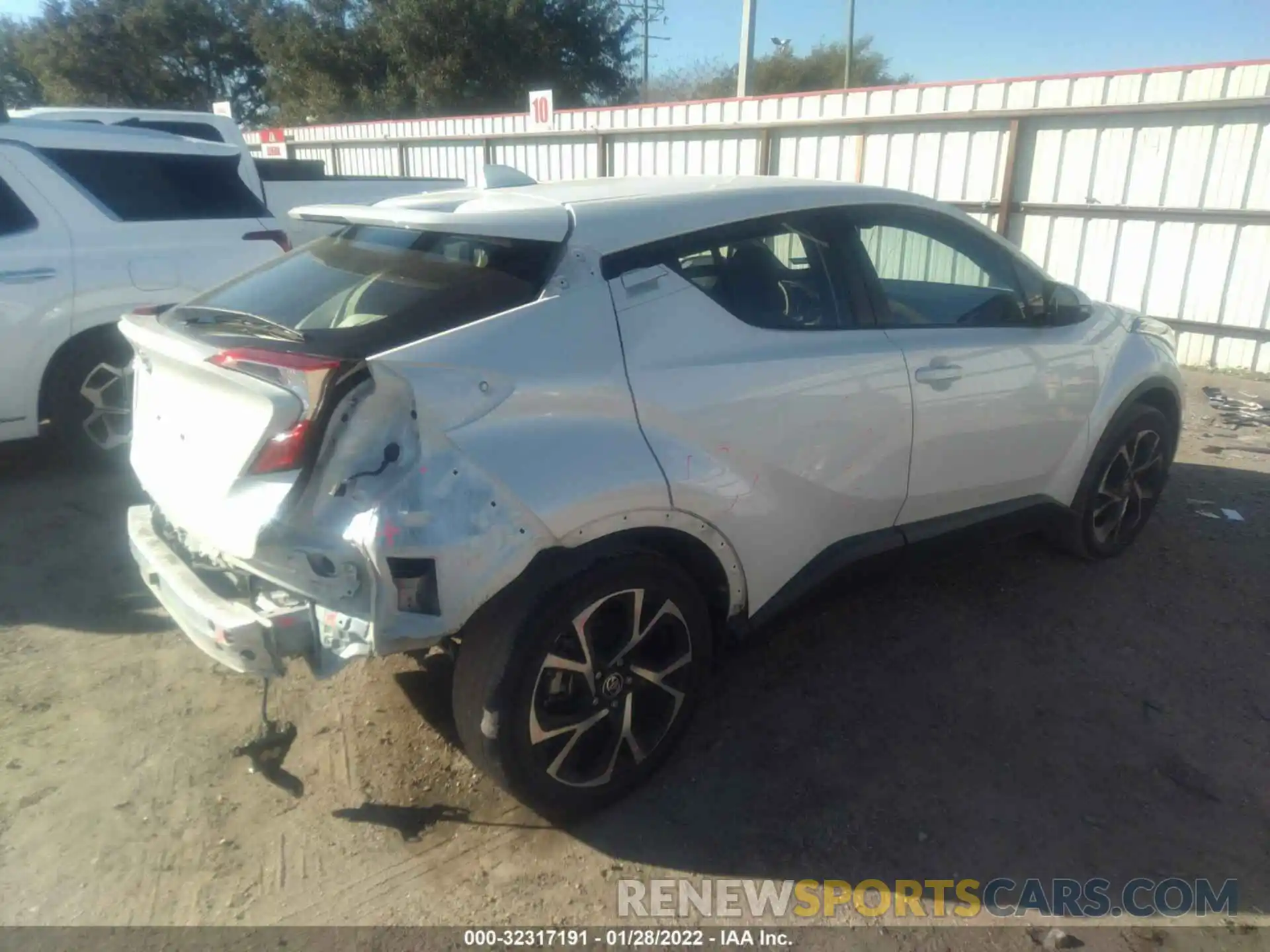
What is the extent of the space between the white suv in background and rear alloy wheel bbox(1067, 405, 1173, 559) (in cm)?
A: 479

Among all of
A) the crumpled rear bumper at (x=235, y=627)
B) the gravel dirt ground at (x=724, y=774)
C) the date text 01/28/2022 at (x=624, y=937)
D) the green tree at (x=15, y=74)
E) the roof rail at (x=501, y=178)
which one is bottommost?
the date text 01/28/2022 at (x=624, y=937)

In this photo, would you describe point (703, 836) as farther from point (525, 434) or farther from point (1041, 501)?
point (1041, 501)

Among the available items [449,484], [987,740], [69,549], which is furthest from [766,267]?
[69,549]

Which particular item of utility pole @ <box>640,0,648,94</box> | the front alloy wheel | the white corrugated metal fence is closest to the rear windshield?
the front alloy wheel

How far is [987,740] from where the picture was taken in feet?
10.5

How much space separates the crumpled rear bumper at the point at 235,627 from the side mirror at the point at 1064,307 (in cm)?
315

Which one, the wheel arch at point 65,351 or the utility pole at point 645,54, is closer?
the wheel arch at point 65,351

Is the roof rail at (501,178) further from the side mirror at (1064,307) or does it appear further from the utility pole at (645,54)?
the utility pole at (645,54)

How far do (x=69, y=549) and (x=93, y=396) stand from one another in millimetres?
1217

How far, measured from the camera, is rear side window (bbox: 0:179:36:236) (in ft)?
16.7

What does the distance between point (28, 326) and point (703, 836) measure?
4565mm

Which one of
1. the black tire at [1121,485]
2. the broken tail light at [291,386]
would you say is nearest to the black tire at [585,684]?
the broken tail light at [291,386]

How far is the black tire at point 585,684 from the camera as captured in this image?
8.25 ft

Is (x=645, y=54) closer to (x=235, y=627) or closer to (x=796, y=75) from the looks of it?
(x=796, y=75)
